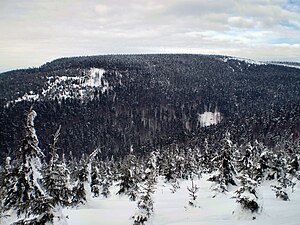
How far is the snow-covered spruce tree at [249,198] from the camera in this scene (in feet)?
50.7

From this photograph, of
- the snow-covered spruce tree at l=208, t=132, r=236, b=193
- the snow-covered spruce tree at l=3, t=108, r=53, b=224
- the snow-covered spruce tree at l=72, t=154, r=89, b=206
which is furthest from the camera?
the snow-covered spruce tree at l=208, t=132, r=236, b=193

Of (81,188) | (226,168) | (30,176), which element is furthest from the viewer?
(226,168)

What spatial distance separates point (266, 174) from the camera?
33906 mm

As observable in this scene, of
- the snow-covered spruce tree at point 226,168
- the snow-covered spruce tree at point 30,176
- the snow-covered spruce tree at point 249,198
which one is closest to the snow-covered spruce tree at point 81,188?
the snow-covered spruce tree at point 30,176

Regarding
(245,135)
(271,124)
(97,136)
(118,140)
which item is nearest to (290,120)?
(271,124)

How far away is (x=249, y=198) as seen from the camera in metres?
15.4

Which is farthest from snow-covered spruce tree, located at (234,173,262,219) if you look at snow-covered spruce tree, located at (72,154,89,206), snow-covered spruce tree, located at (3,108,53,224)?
snow-covered spruce tree, located at (72,154,89,206)

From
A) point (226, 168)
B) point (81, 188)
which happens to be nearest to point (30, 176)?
point (81, 188)

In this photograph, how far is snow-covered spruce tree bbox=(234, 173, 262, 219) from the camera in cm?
1545

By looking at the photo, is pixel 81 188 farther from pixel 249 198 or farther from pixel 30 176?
pixel 249 198

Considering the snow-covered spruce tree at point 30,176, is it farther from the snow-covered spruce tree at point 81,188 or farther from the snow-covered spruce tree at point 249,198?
the snow-covered spruce tree at point 81,188

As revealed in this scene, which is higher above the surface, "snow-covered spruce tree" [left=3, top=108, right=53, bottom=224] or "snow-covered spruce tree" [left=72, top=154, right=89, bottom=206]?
"snow-covered spruce tree" [left=3, top=108, right=53, bottom=224]

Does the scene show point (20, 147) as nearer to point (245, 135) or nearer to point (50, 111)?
point (245, 135)

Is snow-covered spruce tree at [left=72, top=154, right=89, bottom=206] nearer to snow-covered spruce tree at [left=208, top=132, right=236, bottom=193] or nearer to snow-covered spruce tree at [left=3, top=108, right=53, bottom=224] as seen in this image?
snow-covered spruce tree at [left=3, top=108, right=53, bottom=224]
